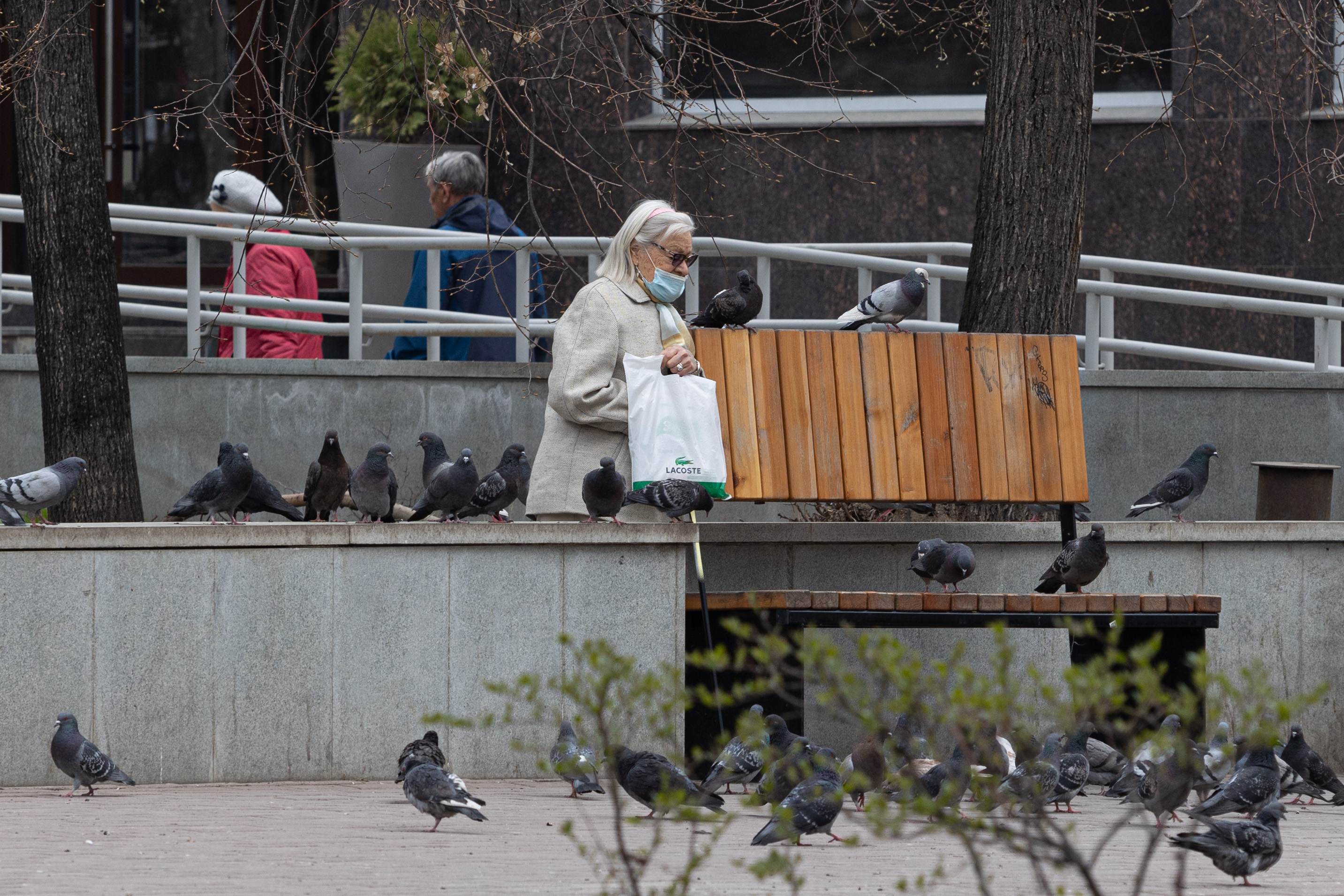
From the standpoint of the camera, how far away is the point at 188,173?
1552 cm

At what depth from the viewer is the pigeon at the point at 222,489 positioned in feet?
25.7

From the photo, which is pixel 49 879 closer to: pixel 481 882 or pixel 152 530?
pixel 481 882

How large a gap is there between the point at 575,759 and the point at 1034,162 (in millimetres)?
3939

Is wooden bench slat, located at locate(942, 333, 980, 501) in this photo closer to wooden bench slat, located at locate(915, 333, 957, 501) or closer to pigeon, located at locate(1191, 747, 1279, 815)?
wooden bench slat, located at locate(915, 333, 957, 501)

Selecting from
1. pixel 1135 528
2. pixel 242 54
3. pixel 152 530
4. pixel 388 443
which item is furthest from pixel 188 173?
pixel 1135 528

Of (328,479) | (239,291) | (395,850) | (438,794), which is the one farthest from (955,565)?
(239,291)

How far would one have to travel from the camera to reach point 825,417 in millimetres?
7539

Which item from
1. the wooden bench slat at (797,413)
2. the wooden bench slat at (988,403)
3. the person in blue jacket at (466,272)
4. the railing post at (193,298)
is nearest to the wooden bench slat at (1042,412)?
the wooden bench slat at (988,403)

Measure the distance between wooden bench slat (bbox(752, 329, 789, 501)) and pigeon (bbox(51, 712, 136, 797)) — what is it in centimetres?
289

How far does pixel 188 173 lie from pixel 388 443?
22.7 ft

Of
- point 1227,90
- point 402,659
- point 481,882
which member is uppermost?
point 1227,90

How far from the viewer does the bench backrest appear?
24.3 ft

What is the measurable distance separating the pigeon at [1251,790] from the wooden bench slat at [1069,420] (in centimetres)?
164

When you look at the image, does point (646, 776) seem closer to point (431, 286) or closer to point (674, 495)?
point (674, 495)
